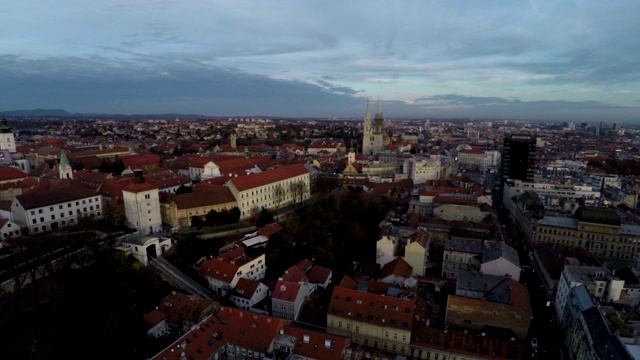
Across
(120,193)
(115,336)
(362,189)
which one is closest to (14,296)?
(115,336)

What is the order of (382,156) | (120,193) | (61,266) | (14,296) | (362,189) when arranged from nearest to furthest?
(14,296) → (61,266) → (120,193) → (362,189) → (382,156)

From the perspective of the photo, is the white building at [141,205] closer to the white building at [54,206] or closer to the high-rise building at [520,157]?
the white building at [54,206]

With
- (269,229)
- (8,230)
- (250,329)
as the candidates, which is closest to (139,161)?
(8,230)

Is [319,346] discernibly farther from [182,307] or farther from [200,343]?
[182,307]

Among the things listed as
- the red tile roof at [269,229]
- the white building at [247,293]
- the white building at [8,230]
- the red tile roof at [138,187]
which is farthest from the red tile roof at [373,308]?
the white building at [8,230]

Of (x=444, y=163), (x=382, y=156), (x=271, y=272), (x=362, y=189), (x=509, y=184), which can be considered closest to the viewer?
(x=271, y=272)

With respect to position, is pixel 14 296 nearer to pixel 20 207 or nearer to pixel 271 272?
pixel 20 207
